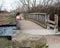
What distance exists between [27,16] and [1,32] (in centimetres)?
1306

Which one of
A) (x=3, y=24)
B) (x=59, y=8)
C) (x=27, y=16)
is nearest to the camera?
(x=3, y=24)

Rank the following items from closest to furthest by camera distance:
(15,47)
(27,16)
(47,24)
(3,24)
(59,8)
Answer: (15,47)
(3,24)
(47,24)
(59,8)
(27,16)

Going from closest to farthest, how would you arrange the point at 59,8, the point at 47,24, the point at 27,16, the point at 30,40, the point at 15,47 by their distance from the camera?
the point at 15,47 < the point at 30,40 < the point at 47,24 < the point at 59,8 < the point at 27,16

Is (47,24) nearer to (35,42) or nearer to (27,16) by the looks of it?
(35,42)

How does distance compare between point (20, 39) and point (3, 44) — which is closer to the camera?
point (3, 44)

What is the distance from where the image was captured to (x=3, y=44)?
548 centimetres

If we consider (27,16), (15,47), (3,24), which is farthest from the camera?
(27,16)

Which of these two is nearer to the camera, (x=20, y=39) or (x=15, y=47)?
(x=15, y=47)

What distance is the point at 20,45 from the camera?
5.48m

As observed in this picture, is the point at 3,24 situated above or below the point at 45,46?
above

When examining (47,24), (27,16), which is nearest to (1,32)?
(47,24)

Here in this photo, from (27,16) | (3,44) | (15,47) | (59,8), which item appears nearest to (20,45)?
(15,47)

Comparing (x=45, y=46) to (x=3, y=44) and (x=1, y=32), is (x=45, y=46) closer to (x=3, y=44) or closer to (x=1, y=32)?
(x=3, y=44)

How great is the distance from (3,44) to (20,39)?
650mm
